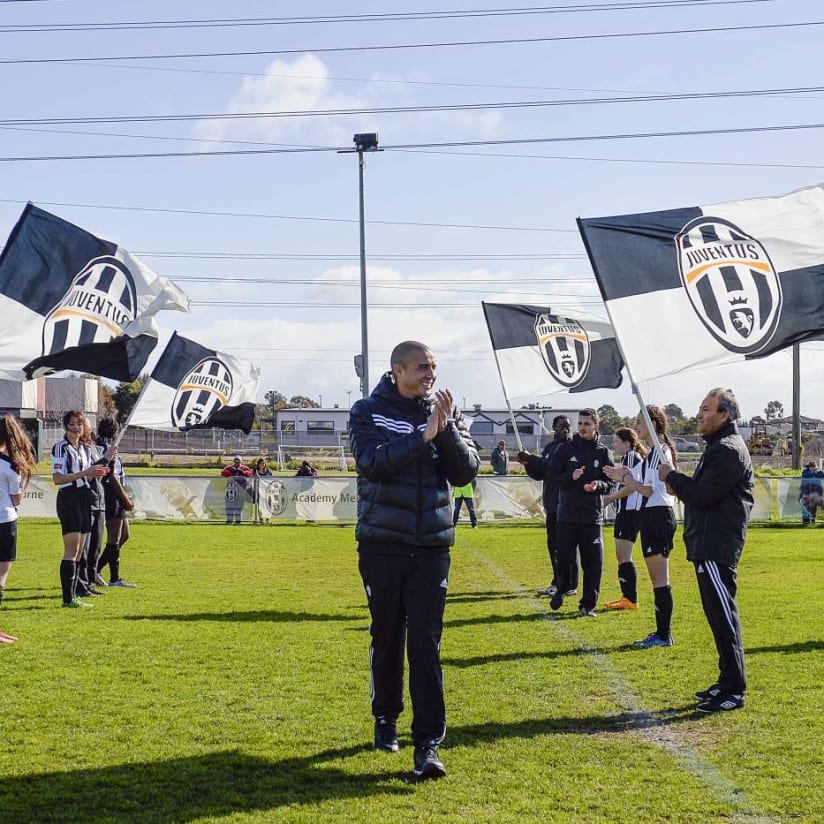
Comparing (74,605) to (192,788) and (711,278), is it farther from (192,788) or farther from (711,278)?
(711,278)

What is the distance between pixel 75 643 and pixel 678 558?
11905 millimetres

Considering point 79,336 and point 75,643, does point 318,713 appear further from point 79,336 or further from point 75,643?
point 79,336

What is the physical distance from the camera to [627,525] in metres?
11.0

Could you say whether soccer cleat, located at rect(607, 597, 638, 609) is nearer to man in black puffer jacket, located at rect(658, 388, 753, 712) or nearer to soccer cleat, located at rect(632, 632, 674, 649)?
soccer cleat, located at rect(632, 632, 674, 649)

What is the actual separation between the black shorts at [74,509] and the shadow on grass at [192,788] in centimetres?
585

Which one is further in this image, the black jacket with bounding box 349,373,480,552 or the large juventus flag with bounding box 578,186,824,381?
the large juventus flag with bounding box 578,186,824,381

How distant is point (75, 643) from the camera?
374 inches

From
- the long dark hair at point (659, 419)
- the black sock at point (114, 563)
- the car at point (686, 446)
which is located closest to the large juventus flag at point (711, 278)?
the long dark hair at point (659, 419)

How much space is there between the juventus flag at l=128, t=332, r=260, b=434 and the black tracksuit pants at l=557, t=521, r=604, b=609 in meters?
7.07

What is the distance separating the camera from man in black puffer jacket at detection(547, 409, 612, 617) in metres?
11.3

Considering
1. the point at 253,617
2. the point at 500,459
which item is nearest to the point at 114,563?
the point at 253,617

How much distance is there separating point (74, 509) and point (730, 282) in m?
6.97

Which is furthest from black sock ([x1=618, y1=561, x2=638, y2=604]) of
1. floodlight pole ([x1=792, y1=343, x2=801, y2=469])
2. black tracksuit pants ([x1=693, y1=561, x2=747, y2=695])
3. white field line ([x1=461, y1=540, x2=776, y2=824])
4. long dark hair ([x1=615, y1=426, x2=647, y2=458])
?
floodlight pole ([x1=792, y1=343, x2=801, y2=469])

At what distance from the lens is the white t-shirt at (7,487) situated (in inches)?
364
